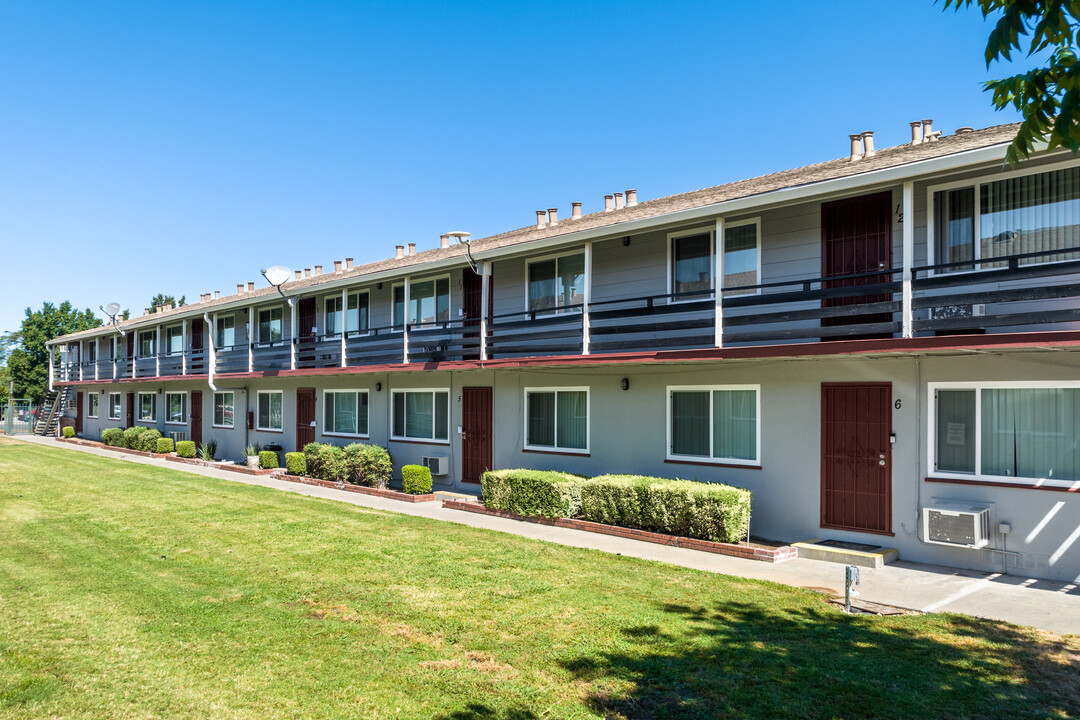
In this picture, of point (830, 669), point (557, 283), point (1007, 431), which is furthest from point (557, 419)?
point (830, 669)

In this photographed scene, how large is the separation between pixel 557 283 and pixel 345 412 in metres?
9.70

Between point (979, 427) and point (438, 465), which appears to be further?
point (438, 465)

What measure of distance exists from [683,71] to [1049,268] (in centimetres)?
1026

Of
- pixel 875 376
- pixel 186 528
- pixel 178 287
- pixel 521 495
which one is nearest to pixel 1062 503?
pixel 875 376

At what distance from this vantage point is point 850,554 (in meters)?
10.2

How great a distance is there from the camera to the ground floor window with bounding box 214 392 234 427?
91.0 ft

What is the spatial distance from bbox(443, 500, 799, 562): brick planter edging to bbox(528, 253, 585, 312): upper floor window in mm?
4445

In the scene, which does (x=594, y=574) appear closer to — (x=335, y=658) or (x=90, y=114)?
(x=335, y=658)

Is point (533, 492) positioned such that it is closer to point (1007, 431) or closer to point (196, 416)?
point (1007, 431)

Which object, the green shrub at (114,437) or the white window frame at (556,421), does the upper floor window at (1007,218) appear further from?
the green shrub at (114,437)

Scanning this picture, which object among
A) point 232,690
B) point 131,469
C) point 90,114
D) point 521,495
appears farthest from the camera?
point 131,469

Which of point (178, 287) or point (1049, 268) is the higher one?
point (178, 287)

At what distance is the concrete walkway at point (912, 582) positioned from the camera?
7926mm

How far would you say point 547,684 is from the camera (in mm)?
5609
